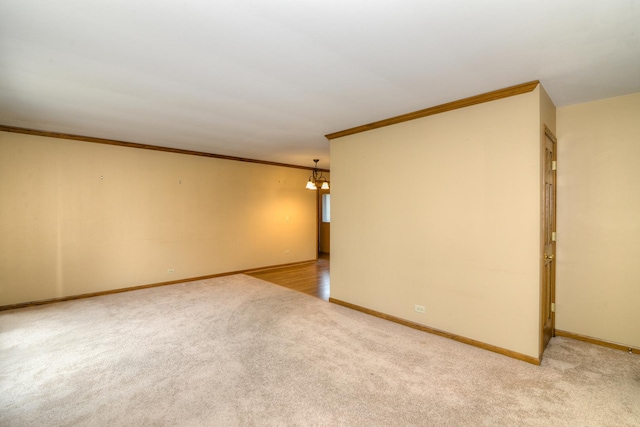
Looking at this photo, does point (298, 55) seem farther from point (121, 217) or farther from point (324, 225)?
point (324, 225)

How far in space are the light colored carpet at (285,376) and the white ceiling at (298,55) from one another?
8.50 feet

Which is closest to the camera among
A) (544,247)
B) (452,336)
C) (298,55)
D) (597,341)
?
(298,55)

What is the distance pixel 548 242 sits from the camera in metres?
3.16

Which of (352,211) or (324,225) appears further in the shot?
(324,225)

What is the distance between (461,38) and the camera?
207 centimetres

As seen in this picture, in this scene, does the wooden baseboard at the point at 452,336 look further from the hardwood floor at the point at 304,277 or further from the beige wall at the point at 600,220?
the beige wall at the point at 600,220

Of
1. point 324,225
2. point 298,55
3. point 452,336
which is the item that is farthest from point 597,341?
point 324,225

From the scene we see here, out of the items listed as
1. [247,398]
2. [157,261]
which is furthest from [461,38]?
[157,261]

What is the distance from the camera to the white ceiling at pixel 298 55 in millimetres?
1799

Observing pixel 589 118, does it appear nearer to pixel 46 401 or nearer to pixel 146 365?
pixel 146 365

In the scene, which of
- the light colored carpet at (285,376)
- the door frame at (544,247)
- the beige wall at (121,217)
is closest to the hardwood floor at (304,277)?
the beige wall at (121,217)

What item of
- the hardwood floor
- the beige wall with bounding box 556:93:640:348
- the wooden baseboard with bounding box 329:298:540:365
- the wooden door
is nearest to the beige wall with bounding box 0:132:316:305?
the hardwood floor

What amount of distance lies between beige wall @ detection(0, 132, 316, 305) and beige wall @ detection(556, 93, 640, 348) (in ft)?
18.2

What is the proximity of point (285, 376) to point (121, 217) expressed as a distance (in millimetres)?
4389
